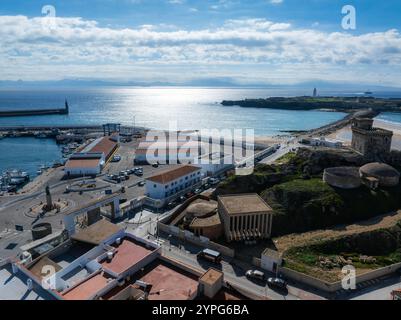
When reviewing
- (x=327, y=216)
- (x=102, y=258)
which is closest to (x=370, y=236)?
(x=327, y=216)

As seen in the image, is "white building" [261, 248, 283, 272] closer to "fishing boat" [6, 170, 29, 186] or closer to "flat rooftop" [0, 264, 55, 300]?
"flat rooftop" [0, 264, 55, 300]

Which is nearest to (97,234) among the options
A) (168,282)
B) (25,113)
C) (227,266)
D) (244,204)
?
(168,282)

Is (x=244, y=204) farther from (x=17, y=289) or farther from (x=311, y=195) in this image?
(x=17, y=289)

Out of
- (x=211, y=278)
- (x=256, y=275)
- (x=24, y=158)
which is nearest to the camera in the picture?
(x=211, y=278)

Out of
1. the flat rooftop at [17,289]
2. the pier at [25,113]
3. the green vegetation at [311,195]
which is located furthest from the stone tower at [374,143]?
the pier at [25,113]

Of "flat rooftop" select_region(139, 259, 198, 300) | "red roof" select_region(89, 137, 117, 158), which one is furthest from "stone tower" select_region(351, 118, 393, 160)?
"red roof" select_region(89, 137, 117, 158)

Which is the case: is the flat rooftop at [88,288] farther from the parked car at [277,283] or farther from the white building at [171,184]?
the white building at [171,184]
